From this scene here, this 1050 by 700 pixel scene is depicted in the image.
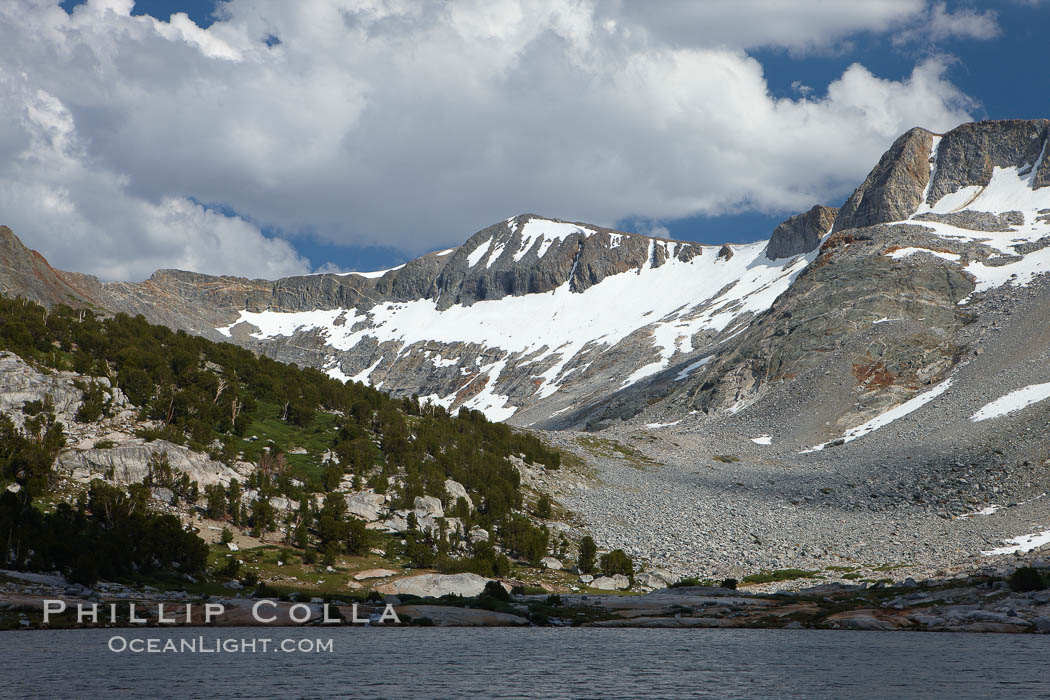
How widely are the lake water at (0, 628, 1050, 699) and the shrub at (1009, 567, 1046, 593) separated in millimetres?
5440

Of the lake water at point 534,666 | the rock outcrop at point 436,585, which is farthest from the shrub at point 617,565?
the lake water at point 534,666

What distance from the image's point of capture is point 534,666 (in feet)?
62.3

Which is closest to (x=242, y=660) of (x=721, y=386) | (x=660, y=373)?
(x=721, y=386)

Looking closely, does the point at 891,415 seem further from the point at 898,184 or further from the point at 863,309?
the point at 898,184

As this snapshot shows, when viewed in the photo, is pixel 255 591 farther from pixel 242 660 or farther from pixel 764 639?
pixel 764 639

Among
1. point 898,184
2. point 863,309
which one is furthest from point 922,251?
point 898,184

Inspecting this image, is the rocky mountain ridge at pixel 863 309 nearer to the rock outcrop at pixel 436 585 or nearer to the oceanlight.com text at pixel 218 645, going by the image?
the rock outcrop at pixel 436 585

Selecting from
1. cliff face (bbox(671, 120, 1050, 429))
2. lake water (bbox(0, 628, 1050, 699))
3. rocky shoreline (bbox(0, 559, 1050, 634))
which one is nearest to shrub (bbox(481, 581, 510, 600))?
rocky shoreline (bbox(0, 559, 1050, 634))

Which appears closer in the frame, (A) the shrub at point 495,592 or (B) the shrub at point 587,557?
(A) the shrub at point 495,592

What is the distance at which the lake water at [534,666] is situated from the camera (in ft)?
52.5

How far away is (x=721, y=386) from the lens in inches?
4513

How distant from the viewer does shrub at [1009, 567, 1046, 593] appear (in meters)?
27.4

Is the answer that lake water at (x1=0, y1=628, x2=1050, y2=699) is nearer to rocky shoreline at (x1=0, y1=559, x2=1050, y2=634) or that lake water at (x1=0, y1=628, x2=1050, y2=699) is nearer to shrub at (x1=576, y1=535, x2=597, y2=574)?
rocky shoreline at (x1=0, y1=559, x2=1050, y2=634)

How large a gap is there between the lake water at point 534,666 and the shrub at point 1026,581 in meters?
5.44
